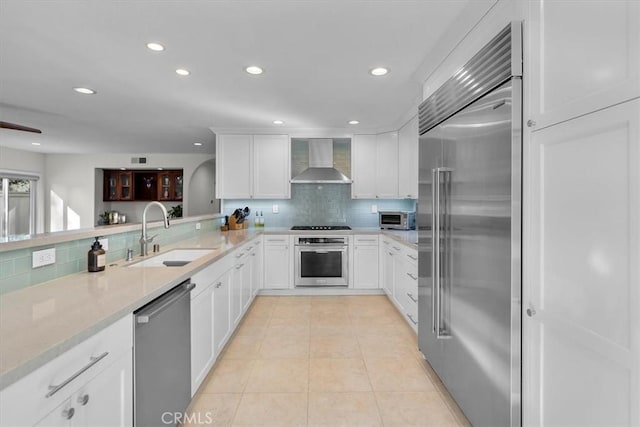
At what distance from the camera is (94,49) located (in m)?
2.28

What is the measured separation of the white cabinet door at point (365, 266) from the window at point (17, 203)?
631 centimetres

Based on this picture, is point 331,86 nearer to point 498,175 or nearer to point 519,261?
point 498,175

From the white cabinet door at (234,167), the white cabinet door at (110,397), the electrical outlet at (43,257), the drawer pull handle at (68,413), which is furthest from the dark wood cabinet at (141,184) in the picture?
the drawer pull handle at (68,413)

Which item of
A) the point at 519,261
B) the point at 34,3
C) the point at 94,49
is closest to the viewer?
the point at 519,261

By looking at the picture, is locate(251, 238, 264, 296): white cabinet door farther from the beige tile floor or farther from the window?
the window

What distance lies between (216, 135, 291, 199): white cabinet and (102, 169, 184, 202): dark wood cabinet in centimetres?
342

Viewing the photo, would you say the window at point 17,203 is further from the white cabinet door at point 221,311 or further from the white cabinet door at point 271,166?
the white cabinet door at point 221,311

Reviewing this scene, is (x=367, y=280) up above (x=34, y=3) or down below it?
below

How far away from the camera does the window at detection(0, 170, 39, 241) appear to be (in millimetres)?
6227

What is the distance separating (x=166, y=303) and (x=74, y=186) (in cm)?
746

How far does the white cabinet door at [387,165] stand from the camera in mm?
4594

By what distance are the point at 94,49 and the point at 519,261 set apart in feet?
9.73

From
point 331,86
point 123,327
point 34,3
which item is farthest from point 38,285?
point 331,86

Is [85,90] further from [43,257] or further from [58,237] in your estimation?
[43,257]
